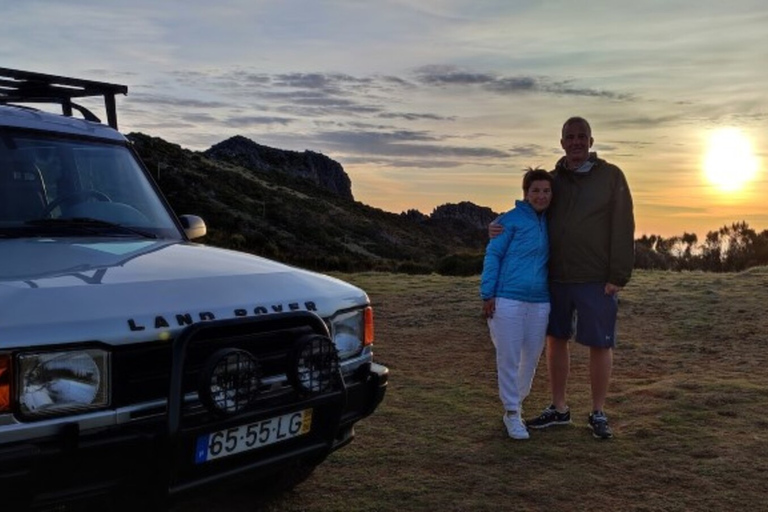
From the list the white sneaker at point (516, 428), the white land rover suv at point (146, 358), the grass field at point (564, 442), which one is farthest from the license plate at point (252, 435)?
the white sneaker at point (516, 428)

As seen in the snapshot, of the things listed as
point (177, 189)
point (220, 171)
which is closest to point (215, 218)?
point (177, 189)

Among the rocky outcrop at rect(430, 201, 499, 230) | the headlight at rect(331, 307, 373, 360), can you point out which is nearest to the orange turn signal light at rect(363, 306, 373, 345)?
the headlight at rect(331, 307, 373, 360)

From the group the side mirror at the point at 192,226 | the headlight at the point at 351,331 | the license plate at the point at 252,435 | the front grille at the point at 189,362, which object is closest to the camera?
the front grille at the point at 189,362

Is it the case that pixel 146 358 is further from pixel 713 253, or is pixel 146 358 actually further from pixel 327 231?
pixel 327 231

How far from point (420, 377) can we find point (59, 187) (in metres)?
4.00

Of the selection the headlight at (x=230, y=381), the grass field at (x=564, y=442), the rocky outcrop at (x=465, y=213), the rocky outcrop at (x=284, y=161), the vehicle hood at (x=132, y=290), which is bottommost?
the grass field at (x=564, y=442)

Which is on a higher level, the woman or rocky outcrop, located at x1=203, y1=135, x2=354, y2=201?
rocky outcrop, located at x1=203, y1=135, x2=354, y2=201

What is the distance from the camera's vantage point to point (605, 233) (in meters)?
5.06

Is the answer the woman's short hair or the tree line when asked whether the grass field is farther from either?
the tree line

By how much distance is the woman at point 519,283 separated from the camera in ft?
16.7

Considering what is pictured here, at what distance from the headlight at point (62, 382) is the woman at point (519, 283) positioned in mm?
2949

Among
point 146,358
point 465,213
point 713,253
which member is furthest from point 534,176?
point 465,213

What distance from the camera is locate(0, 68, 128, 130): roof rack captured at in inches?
201

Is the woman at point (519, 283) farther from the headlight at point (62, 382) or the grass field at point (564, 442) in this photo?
the headlight at point (62, 382)
